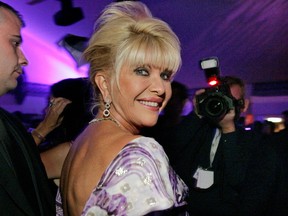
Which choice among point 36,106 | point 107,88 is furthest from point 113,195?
point 36,106

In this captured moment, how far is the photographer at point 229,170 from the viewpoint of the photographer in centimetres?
170

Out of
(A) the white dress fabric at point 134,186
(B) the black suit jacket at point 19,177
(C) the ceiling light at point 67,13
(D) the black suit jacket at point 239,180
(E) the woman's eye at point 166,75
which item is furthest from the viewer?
(C) the ceiling light at point 67,13

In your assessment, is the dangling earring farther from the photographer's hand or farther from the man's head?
the photographer's hand

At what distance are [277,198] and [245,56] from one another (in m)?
5.04

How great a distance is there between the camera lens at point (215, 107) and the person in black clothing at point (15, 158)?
36.1 inches

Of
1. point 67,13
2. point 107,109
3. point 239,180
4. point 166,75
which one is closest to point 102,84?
point 107,109

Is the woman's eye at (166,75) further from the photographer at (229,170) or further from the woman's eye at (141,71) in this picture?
the photographer at (229,170)

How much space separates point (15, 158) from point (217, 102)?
1056 millimetres

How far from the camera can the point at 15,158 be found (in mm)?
1094

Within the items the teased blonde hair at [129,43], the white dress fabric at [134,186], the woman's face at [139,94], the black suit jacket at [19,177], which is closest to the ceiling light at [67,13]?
the black suit jacket at [19,177]

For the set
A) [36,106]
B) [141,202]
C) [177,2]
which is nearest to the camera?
[141,202]

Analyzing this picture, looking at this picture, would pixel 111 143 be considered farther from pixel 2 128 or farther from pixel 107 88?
pixel 2 128

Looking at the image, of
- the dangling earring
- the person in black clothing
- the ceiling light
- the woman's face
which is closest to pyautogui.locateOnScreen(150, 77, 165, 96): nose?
the woman's face

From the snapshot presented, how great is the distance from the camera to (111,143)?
0.94 metres
